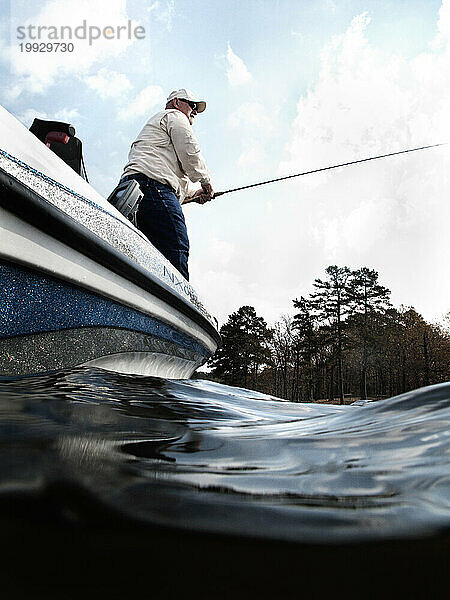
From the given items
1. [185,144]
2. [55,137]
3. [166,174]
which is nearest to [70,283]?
[55,137]

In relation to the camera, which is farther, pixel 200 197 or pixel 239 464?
pixel 200 197

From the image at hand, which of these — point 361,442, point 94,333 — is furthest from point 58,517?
point 94,333

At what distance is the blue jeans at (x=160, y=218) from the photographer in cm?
327

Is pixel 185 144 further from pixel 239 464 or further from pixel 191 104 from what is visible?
pixel 239 464

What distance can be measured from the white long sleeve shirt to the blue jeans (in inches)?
3.0

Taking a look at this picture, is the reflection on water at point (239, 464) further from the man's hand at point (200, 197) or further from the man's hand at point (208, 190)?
the man's hand at point (200, 197)

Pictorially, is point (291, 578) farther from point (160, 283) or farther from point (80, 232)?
point (160, 283)

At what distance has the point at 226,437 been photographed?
0.67 m

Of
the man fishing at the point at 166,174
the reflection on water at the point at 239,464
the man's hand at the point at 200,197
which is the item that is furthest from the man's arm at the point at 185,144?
the reflection on water at the point at 239,464

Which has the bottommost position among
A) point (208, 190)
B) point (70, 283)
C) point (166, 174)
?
point (70, 283)

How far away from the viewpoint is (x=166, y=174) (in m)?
3.37

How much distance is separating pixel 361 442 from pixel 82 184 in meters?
1.77

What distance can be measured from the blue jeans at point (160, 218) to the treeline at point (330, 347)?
3125cm

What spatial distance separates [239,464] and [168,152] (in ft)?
10.4
